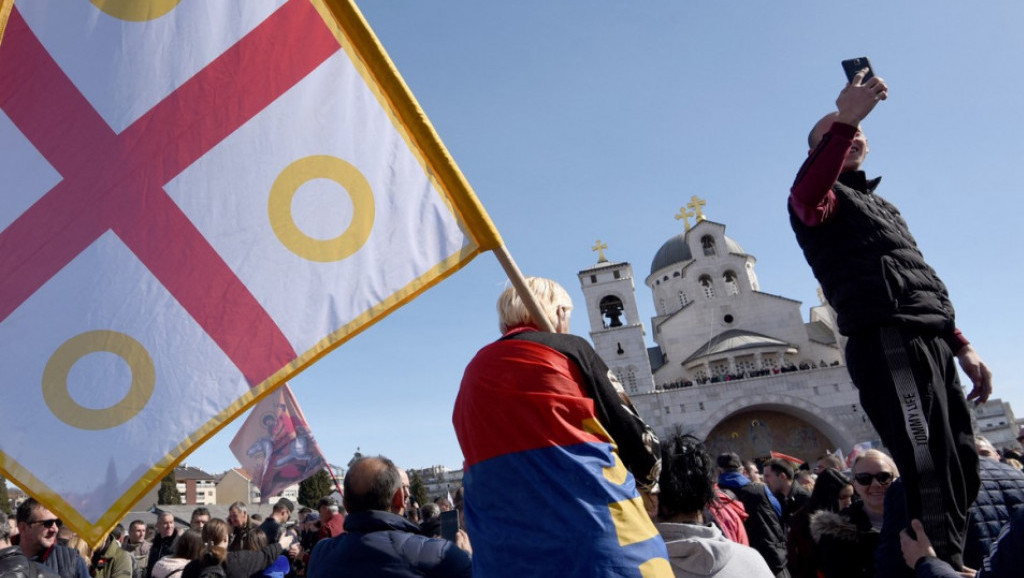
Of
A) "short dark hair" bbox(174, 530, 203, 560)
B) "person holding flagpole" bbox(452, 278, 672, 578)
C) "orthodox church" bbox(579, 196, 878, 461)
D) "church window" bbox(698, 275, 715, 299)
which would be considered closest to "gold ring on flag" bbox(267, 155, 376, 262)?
"person holding flagpole" bbox(452, 278, 672, 578)

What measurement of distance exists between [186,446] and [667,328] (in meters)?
48.8

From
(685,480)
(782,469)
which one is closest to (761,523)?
(782,469)

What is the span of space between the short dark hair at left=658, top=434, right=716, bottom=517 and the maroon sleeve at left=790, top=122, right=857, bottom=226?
1.22 metres

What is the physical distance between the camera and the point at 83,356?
2824mm

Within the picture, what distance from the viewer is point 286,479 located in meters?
10.8

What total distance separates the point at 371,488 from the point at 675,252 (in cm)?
5698

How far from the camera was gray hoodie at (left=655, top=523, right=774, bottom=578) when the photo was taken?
2297 millimetres

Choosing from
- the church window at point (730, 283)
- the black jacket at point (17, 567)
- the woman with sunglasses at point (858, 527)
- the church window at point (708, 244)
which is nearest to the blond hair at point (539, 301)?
the woman with sunglasses at point (858, 527)

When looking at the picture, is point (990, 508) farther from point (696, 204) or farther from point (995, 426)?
point (696, 204)

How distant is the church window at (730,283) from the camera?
5238 cm

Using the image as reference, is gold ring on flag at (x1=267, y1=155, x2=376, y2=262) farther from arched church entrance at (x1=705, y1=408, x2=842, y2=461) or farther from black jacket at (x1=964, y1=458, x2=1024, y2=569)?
arched church entrance at (x1=705, y1=408, x2=842, y2=461)

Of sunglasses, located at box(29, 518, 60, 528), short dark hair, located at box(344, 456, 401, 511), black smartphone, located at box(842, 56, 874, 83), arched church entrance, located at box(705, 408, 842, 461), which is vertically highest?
arched church entrance, located at box(705, 408, 842, 461)

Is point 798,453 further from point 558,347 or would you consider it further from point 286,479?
point 558,347

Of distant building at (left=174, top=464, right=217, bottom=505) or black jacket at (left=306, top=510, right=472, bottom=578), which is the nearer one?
black jacket at (left=306, top=510, right=472, bottom=578)
